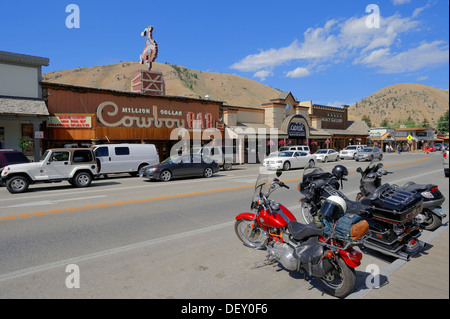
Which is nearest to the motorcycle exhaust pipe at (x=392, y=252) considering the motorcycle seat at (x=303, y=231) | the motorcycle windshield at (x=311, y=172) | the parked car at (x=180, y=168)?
the motorcycle seat at (x=303, y=231)

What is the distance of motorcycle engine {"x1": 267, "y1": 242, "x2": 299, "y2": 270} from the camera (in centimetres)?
394

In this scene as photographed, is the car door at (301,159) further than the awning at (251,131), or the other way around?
the awning at (251,131)

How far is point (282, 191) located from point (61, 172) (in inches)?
392

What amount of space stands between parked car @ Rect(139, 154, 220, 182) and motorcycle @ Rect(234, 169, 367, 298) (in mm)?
10753

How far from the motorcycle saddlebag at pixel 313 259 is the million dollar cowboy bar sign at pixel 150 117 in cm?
2238

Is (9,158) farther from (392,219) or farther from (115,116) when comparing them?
(392,219)

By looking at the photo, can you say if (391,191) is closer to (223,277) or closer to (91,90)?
(223,277)

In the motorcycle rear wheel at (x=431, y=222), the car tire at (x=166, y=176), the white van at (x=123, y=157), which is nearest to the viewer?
the motorcycle rear wheel at (x=431, y=222)

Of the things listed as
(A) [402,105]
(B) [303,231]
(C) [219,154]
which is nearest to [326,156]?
(C) [219,154]

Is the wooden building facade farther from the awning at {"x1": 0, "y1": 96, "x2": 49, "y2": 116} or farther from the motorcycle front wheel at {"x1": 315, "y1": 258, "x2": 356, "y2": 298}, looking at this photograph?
the motorcycle front wheel at {"x1": 315, "y1": 258, "x2": 356, "y2": 298}

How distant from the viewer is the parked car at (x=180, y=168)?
49.1 ft

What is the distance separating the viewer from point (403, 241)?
489 centimetres

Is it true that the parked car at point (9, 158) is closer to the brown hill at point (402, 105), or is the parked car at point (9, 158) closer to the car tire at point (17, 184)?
the car tire at point (17, 184)

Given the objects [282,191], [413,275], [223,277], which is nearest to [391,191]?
[413,275]
